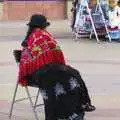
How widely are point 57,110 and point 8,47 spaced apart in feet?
28.8

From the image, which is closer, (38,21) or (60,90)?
(60,90)

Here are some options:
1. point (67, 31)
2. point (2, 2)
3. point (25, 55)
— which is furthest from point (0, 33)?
point (25, 55)

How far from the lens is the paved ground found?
8.45 m

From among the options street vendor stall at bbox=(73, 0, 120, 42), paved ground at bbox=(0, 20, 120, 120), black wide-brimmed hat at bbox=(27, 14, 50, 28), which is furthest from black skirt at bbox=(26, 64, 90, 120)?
street vendor stall at bbox=(73, 0, 120, 42)

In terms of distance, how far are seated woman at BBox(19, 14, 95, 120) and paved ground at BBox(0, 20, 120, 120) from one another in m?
0.76

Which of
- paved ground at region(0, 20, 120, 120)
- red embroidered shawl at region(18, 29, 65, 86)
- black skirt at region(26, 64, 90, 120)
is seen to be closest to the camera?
black skirt at region(26, 64, 90, 120)

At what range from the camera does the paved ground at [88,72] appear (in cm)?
845

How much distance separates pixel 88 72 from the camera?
11.8 metres

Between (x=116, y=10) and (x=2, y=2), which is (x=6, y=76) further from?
(x=2, y=2)

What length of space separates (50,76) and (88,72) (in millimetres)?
4604

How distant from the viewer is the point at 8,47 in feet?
52.1

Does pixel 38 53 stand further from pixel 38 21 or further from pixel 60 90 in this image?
pixel 60 90

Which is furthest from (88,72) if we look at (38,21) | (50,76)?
(50,76)

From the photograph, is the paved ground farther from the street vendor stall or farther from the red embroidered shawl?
the red embroidered shawl
